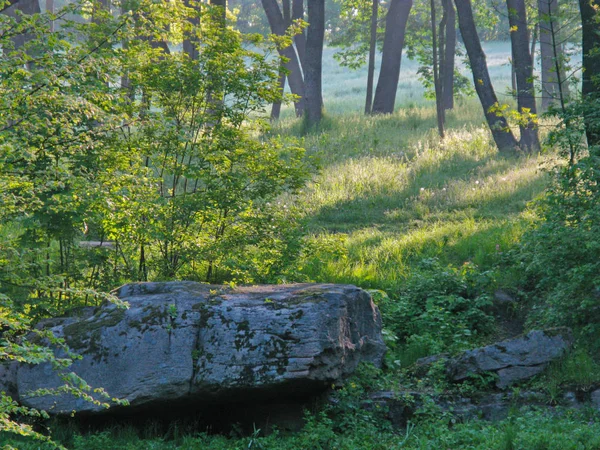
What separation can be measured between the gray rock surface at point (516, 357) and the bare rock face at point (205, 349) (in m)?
1.31

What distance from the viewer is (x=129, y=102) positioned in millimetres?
8492

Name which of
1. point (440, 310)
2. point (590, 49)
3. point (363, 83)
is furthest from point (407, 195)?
point (363, 83)

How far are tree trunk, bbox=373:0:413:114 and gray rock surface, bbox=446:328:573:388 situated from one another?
18.2m

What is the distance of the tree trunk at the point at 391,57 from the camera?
25188mm

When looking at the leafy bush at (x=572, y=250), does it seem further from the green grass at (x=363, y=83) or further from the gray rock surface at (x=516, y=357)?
the green grass at (x=363, y=83)

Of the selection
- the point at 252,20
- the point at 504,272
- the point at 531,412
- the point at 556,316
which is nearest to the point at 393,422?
the point at 531,412

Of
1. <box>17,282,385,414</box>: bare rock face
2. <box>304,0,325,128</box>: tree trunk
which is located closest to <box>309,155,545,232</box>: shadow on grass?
<box>17,282,385,414</box>: bare rock face

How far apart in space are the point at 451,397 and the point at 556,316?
176 centimetres

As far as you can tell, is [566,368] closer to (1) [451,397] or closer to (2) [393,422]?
(1) [451,397]

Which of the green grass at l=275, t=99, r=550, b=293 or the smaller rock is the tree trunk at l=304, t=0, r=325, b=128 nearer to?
the green grass at l=275, t=99, r=550, b=293

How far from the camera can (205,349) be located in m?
6.95

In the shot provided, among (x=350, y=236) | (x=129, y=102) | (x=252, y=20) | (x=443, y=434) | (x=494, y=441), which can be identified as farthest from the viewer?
(x=252, y=20)

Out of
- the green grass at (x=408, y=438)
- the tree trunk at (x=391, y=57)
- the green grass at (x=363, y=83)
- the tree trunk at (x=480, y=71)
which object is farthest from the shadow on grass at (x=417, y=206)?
the green grass at (x=363, y=83)

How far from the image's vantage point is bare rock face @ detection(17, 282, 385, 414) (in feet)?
22.1
